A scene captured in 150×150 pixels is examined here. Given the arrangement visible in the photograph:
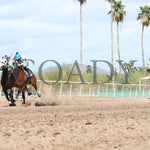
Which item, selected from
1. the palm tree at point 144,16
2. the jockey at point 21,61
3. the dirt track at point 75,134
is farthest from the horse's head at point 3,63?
the palm tree at point 144,16

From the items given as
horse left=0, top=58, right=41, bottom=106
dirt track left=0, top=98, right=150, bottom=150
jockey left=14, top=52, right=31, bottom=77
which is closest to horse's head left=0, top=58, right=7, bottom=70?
horse left=0, top=58, right=41, bottom=106

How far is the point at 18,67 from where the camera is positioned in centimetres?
1752

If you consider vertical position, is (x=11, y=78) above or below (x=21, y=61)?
below

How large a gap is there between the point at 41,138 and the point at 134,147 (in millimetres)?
1679

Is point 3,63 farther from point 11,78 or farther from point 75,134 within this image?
point 75,134

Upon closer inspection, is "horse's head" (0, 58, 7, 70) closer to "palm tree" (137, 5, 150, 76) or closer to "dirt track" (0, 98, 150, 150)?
"dirt track" (0, 98, 150, 150)

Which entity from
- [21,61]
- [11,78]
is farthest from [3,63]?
[21,61]

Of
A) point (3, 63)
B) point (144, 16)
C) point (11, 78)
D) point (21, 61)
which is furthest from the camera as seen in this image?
point (144, 16)

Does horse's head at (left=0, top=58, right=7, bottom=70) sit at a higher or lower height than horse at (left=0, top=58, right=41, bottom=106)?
higher

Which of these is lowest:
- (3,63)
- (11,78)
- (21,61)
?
(11,78)

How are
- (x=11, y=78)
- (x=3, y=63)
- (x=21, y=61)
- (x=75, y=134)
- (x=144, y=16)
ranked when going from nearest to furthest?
(x=75, y=134)
(x=3, y=63)
(x=11, y=78)
(x=21, y=61)
(x=144, y=16)

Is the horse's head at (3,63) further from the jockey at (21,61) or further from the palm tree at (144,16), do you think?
the palm tree at (144,16)

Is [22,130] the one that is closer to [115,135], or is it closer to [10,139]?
[10,139]

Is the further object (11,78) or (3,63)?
(11,78)
